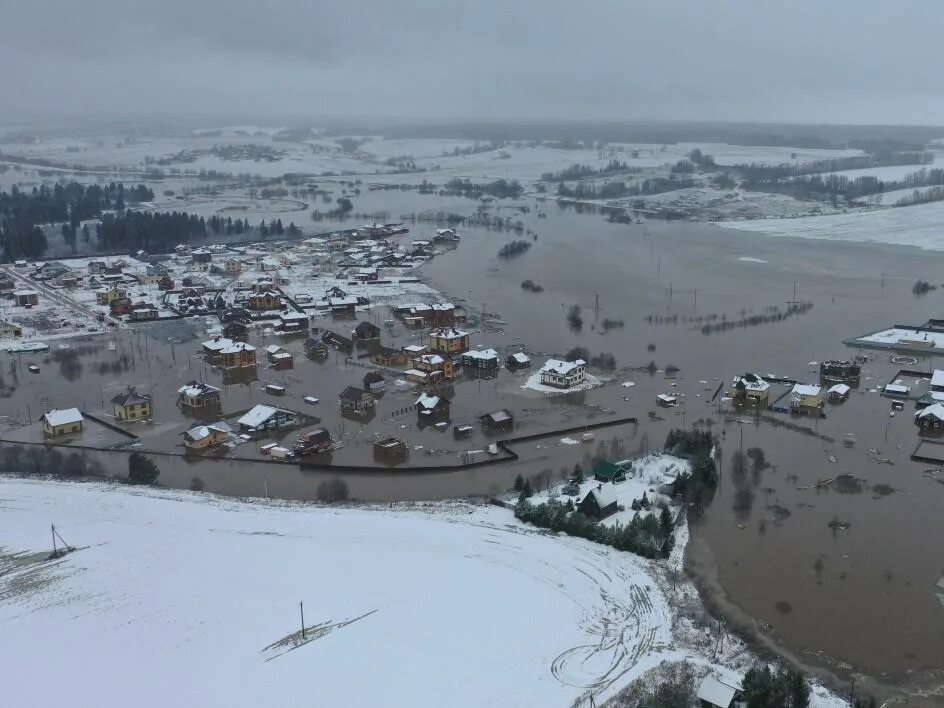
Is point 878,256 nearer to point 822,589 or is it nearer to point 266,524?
point 822,589

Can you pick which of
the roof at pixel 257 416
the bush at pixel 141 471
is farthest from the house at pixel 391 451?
the bush at pixel 141 471

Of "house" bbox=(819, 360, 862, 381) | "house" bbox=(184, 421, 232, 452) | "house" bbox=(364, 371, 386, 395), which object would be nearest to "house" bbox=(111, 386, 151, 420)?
"house" bbox=(184, 421, 232, 452)

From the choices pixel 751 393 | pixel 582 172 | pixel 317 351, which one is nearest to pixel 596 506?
pixel 751 393

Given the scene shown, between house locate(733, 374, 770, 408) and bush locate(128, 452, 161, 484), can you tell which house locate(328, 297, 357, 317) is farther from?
house locate(733, 374, 770, 408)

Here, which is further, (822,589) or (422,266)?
(422,266)

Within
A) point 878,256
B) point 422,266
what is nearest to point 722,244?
point 878,256

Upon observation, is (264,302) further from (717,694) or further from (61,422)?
(717,694)

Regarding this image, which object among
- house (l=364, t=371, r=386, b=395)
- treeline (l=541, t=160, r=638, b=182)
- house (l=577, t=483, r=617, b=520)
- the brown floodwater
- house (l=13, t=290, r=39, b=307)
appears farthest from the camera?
treeline (l=541, t=160, r=638, b=182)
